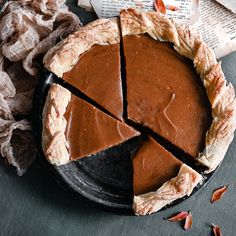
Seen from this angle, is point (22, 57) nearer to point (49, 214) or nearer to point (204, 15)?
point (49, 214)

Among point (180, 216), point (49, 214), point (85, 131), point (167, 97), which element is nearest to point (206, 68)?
point (167, 97)

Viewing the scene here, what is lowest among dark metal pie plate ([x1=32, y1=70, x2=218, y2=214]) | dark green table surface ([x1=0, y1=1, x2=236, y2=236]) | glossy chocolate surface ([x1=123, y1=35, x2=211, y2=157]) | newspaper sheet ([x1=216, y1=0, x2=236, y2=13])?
dark green table surface ([x1=0, y1=1, x2=236, y2=236])

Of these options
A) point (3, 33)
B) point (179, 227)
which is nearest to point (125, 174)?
point (179, 227)

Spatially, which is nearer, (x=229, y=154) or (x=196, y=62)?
(x=196, y=62)

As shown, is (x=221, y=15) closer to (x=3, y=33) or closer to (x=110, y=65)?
(x=110, y=65)

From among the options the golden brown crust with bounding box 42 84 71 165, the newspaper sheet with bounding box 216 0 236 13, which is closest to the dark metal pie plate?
the golden brown crust with bounding box 42 84 71 165

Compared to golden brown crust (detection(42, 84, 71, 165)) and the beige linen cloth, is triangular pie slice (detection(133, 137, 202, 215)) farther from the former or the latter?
the beige linen cloth

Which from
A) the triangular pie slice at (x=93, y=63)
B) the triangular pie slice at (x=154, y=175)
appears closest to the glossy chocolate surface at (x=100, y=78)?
the triangular pie slice at (x=93, y=63)
